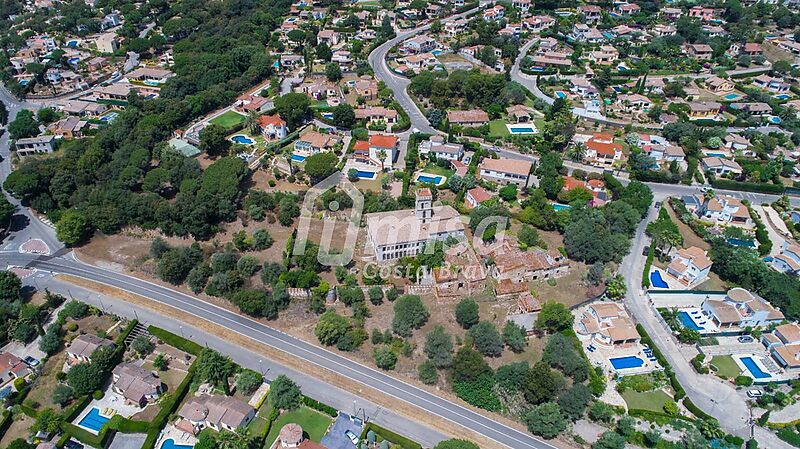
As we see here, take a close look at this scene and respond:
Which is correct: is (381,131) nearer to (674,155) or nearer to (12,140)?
(674,155)

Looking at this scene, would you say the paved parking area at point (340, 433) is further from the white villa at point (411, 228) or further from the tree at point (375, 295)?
the white villa at point (411, 228)

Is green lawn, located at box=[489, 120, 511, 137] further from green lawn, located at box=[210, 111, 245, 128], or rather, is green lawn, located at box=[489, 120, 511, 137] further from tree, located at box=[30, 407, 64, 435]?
tree, located at box=[30, 407, 64, 435]

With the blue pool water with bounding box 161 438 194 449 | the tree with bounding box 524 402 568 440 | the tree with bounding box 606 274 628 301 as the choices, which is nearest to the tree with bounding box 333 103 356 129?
the tree with bounding box 606 274 628 301

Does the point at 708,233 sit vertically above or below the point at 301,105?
below

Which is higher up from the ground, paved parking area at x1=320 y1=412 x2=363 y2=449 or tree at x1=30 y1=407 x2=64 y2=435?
tree at x1=30 y1=407 x2=64 y2=435

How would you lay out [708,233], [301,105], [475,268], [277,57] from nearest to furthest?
[475,268], [708,233], [301,105], [277,57]

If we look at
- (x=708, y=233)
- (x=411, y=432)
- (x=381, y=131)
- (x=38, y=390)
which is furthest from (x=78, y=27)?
(x=708, y=233)

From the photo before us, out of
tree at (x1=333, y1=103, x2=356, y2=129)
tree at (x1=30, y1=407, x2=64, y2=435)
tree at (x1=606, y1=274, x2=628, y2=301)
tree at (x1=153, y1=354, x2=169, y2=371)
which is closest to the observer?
tree at (x1=30, y1=407, x2=64, y2=435)
